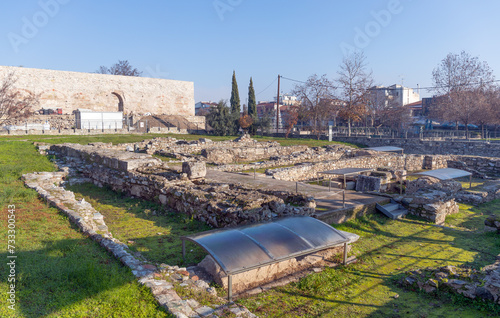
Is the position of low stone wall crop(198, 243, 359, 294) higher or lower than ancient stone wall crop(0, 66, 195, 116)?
lower

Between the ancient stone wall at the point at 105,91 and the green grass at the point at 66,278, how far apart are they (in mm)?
41365

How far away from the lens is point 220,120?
114 feet

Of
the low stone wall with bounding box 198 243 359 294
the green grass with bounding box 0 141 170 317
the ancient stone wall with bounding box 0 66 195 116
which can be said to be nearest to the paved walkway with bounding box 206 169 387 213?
the low stone wall with bounding box 198 243 359 294

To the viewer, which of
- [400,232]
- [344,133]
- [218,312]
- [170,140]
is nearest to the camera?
[218,312]

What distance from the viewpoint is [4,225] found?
567cm

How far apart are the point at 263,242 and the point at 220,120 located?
30.5 meters

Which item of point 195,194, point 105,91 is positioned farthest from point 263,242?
point 105,91

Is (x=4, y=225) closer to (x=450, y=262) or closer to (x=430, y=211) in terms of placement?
(x=450, y=262)

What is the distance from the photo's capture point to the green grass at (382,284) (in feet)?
14.8

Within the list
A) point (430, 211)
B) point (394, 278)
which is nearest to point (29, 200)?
point (394, 278)

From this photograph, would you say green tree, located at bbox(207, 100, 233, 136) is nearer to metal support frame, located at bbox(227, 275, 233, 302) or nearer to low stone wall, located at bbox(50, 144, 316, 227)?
low stone wall, located at bbox(50, 144, 316, 227)

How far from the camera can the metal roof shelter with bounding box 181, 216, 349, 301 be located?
4.43 meters

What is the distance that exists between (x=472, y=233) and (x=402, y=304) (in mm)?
4540

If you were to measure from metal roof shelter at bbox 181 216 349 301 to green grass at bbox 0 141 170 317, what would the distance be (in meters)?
1.05
